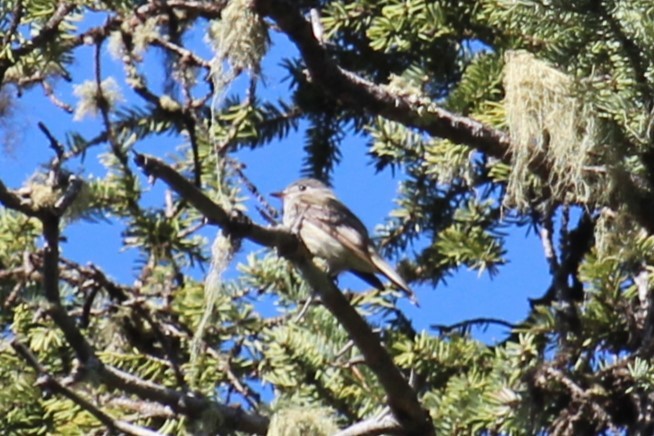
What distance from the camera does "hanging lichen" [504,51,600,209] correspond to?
299 cm

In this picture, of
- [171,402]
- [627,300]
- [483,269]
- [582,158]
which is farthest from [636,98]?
[171,402]

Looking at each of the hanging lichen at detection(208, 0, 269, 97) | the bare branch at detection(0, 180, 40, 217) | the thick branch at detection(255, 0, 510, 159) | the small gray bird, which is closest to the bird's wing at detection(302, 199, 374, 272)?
the small gray bird

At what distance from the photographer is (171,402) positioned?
329 centimetres

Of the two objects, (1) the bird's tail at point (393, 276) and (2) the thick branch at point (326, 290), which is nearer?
(2) the thick branch at point (326, 290)

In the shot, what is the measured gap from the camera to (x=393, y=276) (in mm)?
3877

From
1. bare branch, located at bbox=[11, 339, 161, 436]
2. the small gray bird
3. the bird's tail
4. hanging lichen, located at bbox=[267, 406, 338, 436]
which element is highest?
the small gray bird

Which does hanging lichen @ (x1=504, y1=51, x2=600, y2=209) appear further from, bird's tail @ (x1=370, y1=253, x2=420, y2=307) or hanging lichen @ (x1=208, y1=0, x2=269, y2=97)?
bird's tail @ (x1=370, y1=253, x2=420, y2=307)

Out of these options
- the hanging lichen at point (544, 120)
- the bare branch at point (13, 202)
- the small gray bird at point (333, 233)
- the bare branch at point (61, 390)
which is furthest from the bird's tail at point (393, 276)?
the bare branch at point (13, 202)

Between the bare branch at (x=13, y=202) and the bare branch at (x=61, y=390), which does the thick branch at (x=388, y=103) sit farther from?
the bare branch at (x=61, y=390)

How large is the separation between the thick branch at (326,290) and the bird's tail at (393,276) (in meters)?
0.66

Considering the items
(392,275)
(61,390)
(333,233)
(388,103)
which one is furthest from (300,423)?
(333,233)

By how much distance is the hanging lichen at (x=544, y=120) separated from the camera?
2.99 m

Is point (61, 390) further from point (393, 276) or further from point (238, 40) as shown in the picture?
point (393, 276)

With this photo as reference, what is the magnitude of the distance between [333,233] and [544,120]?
135 cm
